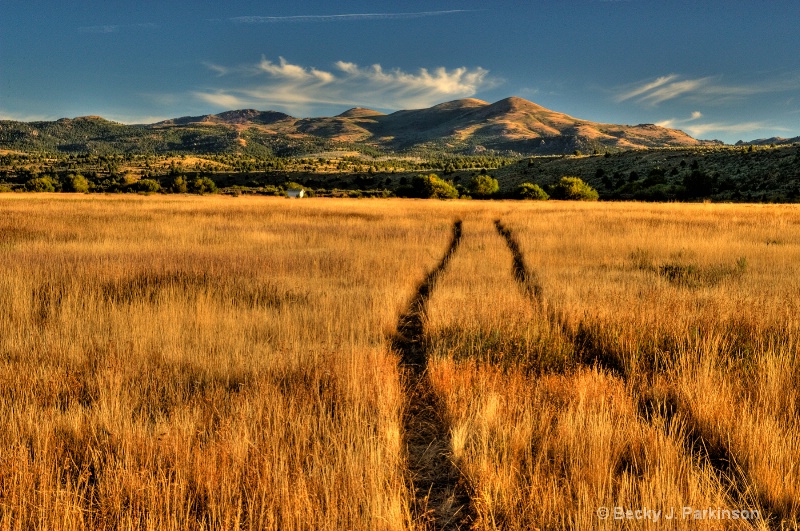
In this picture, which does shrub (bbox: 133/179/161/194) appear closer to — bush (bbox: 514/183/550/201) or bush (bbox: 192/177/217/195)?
bush (bbox: 192/177/217/195)

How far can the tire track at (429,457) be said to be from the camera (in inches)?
108

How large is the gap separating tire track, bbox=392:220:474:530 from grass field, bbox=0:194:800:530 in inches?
0.7

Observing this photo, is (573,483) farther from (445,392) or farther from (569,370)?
(569,370)

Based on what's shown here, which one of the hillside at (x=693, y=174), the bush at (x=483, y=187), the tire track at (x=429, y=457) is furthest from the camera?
the bush at (x=483, y=187)

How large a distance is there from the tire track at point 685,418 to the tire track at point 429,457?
5.16ft

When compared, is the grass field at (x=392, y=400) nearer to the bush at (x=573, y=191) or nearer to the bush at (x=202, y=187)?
the bush at (x=573, y=191)

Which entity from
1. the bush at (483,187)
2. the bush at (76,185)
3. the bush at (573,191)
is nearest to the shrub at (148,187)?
the bush at (76,185)

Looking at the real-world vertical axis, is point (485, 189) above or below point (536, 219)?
above

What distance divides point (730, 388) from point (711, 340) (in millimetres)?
1440

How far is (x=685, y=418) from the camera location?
11.9ft

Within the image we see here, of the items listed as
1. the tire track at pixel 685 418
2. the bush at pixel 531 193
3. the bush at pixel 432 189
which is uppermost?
the bush at pixel 432 189

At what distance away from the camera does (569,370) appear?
4574mm

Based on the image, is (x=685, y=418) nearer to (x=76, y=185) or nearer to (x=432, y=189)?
(x=432, y=189)

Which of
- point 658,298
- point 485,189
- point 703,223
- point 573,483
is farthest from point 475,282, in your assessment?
point 485,189
